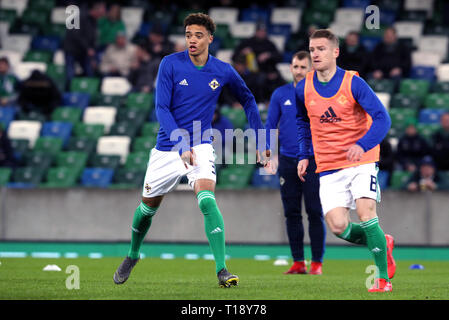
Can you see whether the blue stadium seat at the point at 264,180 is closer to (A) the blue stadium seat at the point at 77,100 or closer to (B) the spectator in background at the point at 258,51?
(B) the spectator in background at the point at 258,51

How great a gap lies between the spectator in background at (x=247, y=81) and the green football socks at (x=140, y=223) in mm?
8126

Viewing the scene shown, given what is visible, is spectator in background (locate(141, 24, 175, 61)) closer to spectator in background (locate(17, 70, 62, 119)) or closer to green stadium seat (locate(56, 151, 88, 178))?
spectator in background (locate(17, 70, 62, 119))

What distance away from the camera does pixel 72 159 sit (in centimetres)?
1614

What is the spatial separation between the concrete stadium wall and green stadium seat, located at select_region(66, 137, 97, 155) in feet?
6.37

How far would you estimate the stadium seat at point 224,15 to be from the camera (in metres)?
20.3

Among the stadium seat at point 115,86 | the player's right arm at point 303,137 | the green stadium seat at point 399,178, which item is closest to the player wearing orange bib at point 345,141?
the player's right arm at point 303,137

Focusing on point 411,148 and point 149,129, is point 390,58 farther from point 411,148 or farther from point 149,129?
point 149,129

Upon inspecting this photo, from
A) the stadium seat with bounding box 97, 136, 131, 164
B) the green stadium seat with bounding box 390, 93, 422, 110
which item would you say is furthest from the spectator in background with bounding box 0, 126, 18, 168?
the green stadium seat with bounding box 390, 93, 422, 110

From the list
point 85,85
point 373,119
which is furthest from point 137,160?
point 373,119

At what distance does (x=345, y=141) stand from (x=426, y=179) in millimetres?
7328

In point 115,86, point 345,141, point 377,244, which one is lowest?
point 377,244

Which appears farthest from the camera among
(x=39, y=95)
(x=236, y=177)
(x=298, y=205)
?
(x=39, y=95)

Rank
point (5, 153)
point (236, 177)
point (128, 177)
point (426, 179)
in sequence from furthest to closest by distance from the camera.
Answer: point (5, 153)
point (128, 177)
point (236, 177)
point (426, 179)
